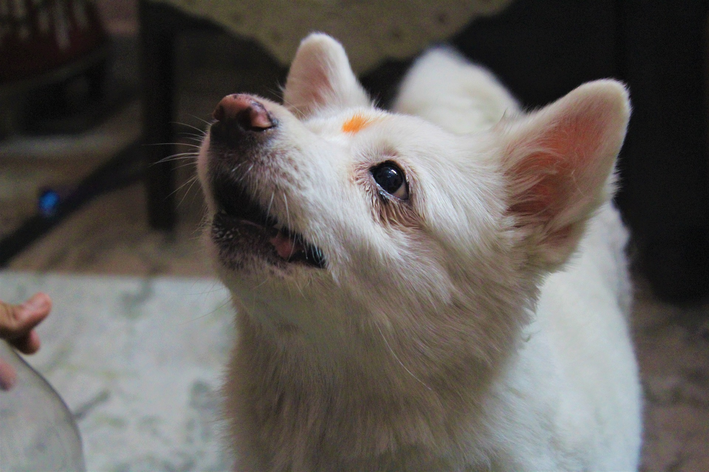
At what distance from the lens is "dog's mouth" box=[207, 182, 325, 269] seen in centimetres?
100

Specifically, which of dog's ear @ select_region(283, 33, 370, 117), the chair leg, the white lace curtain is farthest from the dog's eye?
the chair leg

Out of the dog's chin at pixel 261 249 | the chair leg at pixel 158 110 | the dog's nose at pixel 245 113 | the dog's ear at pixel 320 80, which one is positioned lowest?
the chair leg at pixel 158 110

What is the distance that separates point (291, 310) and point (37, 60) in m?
3.16

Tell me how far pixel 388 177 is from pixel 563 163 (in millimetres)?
318

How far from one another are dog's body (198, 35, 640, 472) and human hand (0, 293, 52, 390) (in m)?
0.41

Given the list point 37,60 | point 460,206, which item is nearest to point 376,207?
point 460,206

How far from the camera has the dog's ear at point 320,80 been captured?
1423mm

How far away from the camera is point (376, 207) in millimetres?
1069

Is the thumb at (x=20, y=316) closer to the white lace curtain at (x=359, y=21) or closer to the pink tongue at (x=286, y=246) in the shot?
the pink tongue at (x=286, y=246)

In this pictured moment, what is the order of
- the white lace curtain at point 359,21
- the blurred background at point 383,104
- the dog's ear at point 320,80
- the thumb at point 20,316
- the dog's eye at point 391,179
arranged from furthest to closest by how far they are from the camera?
the white lace curtain at point 359,21 → the blurred background at point 383,104 → the dog's ear at point 320,80 → the thumb at point 20,316 → the dog's eye at point 391,179

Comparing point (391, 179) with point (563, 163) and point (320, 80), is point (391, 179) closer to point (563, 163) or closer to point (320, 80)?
point (563, 163)

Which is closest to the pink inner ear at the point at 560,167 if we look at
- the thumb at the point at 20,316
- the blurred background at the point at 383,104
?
the blurred background at the point at 383,104

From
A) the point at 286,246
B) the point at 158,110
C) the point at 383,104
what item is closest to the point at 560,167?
the point at 286,246

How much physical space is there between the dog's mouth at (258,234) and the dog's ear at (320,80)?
1.56 feet
